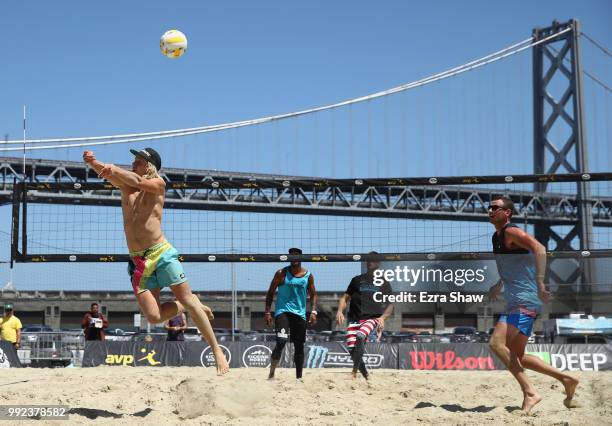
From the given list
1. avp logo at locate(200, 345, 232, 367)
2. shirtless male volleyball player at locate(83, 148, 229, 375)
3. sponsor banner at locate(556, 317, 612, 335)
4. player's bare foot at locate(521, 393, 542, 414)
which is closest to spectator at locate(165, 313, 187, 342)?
avp logo at locate(200, 345, 232, 367)

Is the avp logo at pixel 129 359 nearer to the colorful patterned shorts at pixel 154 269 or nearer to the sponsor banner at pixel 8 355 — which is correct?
the sponsor banner at pixel 8 355

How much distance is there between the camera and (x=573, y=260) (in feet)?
25.7

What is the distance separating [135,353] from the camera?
13.2m

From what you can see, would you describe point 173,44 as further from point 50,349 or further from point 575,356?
point 50,349

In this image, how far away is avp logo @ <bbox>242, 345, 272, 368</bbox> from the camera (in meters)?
13.0

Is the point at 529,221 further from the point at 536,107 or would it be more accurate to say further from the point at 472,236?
the point at 472,236

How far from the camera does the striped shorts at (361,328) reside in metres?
7.80

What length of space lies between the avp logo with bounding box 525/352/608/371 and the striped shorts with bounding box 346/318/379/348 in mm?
4443

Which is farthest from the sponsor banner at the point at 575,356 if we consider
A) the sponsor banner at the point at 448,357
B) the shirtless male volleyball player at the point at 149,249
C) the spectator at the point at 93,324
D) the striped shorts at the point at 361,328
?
the shirtless male volleyball player at the point at 149,249

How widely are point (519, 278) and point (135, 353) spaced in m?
8.93

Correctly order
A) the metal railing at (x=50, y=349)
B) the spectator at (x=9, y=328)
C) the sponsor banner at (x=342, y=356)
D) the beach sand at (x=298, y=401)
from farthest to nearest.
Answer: the metal railing at (x=50, y=349) < the sponsor banner at (x=342, y=356) < the spectator at (x=9, y=328) < the beach sand at (x=298, y=401)

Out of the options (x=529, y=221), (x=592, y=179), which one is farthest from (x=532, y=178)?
(x=529, y=221)

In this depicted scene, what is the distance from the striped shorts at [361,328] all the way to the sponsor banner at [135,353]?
6.02 meters

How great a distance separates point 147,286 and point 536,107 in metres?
50.7
